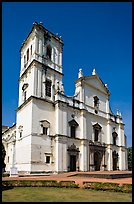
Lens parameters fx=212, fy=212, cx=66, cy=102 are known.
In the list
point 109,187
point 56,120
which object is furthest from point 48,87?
point 109,187

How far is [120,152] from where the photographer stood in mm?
39688

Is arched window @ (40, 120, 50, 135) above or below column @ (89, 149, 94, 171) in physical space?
above

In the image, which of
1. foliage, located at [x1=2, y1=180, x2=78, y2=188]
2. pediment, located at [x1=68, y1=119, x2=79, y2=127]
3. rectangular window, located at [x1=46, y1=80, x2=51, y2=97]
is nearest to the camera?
foliage, located at [x1=2, y1=180, x2=78, y2=188]

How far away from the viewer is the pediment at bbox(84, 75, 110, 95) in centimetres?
3642

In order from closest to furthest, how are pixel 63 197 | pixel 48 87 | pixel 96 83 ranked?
pixel 63 197 < pixel 48 87 < pixel 96 83

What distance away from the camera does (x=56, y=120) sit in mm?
→ 29547

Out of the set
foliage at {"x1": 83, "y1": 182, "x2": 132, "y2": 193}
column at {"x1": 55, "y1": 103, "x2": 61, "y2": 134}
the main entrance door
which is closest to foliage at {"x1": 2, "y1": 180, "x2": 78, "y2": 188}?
foliage at {"x1": 83, "y1": 182, "x2": 132, "y2": 193}

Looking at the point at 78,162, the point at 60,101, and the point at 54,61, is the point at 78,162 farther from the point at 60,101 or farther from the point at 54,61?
the point at 54,61

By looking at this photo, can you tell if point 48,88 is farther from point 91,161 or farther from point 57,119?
point 91,161

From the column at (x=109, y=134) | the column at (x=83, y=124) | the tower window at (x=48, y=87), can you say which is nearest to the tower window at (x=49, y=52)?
the tower window at (x=48, y=87)

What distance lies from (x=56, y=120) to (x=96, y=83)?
12.7 metres

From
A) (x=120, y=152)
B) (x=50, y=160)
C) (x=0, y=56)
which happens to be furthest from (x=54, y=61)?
(x=0, y=56)

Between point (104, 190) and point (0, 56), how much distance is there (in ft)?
38.2

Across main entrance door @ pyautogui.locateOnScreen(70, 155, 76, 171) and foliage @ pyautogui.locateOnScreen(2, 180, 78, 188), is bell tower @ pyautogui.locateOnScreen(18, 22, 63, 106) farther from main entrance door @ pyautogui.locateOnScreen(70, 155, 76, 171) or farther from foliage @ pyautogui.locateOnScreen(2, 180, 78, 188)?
foliage @ pyautogui.locateOnScreen(2, 180, 78, 188)
